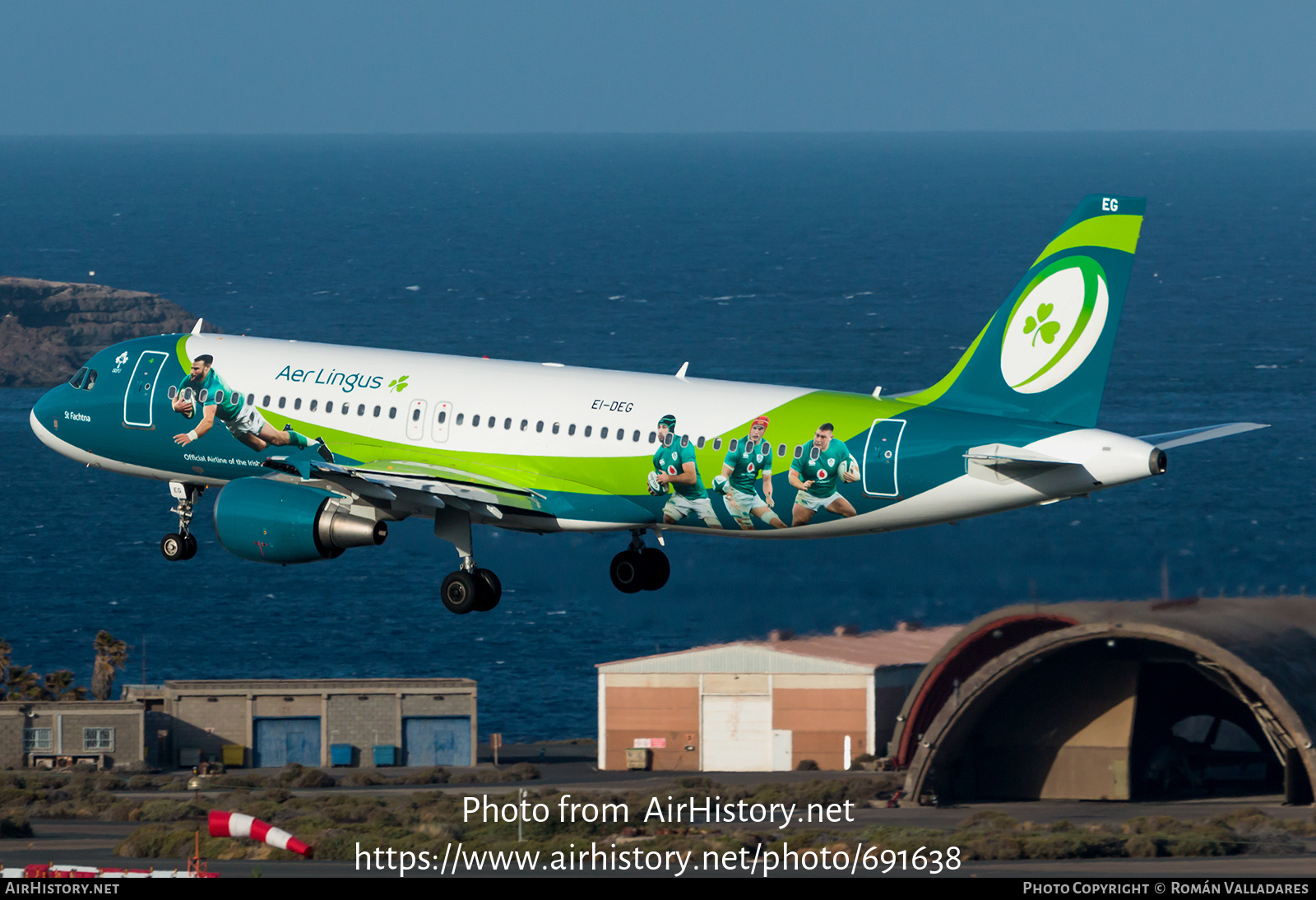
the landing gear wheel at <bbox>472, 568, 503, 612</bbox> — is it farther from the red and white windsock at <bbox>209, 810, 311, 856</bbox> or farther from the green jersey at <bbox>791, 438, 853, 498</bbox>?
the green jersey at <bbox>791, 438, 853, 498</bbox>

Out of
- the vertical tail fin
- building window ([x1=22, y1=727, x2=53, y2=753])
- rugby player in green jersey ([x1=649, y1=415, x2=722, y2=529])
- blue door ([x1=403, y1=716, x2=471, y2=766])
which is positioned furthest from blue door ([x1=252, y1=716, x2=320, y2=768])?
the vertical tail fin

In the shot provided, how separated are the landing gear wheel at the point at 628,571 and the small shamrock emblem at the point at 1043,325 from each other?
13232 mm

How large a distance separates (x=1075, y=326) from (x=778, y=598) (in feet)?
195

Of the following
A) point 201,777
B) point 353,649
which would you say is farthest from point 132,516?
point 201,777

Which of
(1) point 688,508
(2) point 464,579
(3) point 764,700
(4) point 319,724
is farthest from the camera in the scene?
(4) point 319,724

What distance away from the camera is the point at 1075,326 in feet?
164

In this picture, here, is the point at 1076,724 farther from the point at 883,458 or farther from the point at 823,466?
the point at 883,458

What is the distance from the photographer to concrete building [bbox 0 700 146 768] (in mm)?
111875

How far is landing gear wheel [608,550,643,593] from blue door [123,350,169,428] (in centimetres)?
1398

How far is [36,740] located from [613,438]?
6909 cm

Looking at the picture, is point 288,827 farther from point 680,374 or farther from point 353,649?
point 353,649

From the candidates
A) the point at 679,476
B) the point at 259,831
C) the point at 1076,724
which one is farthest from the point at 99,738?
the point at 679,476

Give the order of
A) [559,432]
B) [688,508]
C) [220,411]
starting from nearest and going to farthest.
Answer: [688,508]
[559,432]
[220,411]

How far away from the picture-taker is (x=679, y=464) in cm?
5231
